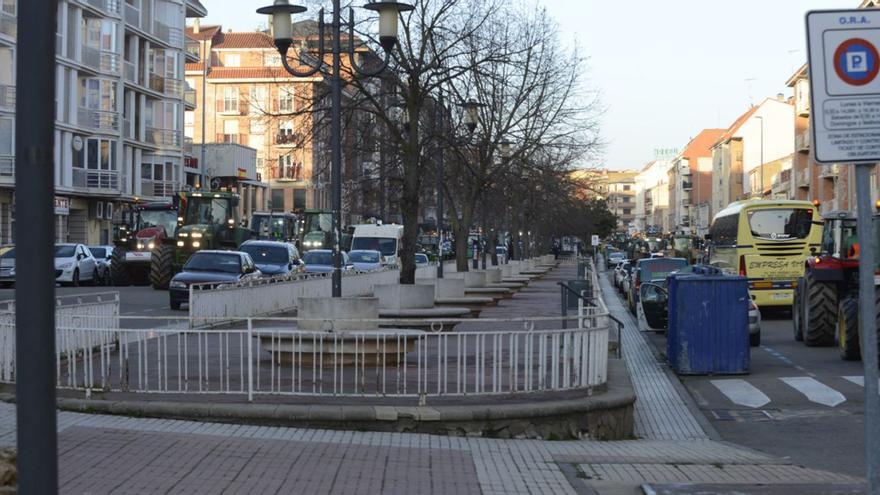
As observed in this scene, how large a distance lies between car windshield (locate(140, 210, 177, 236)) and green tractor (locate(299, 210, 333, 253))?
1794 centimetres

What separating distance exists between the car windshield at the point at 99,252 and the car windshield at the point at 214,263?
631 inches

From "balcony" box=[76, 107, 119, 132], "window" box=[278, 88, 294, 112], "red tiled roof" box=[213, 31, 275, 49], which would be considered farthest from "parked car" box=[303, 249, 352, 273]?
"red tiled roof" box=[213, 31, 275, 49]

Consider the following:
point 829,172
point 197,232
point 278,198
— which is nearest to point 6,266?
point 197,232

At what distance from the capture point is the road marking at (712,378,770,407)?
50.0 feet

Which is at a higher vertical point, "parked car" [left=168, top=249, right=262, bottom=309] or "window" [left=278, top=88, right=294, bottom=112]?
"window" [left=278, top=88, right=294, bottom=112]

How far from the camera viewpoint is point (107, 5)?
2391 inches

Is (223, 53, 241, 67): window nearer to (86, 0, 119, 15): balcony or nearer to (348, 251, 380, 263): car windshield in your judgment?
(86, 0, 119, 15): balcony

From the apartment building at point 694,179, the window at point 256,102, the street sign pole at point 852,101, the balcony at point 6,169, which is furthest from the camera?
the apartment building at point 694,179

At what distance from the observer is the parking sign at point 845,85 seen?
582cm

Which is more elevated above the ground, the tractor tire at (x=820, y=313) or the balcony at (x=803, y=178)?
the balcony at (x=803, y=178)

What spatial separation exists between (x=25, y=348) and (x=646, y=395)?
41.3 feet

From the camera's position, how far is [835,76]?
5.88 m

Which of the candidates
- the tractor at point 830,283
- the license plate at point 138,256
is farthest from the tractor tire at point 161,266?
the tractor at point 830,283

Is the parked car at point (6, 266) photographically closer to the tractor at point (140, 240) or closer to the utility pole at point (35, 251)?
the tractor at point (140, 240)
